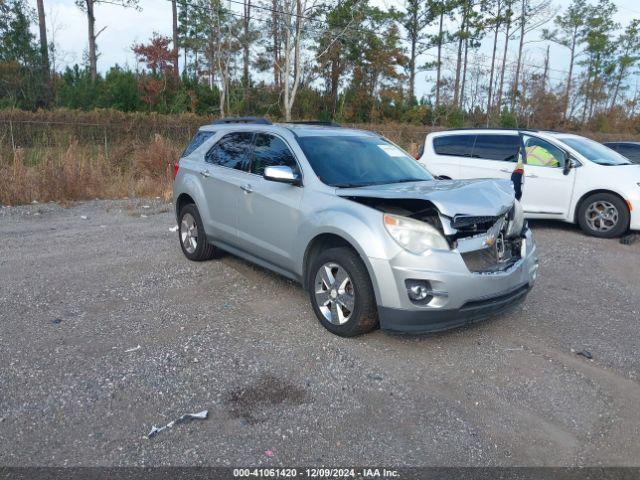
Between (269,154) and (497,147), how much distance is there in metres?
5.73

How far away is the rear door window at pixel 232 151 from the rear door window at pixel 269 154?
0.13 metres

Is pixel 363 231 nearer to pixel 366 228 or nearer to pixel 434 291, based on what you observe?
pixel 366 228

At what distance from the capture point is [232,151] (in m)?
6.00

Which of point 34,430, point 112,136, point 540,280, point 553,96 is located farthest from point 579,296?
point 553,96

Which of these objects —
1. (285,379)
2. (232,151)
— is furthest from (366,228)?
(232,151)

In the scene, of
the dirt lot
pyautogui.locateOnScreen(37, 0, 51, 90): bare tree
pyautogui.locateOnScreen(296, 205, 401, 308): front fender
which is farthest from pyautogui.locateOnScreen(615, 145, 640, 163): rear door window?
pyautogui.locateOnScreen(37, 0, 51, 90): bare tree

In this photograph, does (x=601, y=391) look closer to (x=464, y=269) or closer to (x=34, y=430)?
(x=464, y=269)

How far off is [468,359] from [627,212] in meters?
5.91

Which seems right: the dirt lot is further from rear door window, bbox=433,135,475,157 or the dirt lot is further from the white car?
rear door window, bbox=433,135,475,157

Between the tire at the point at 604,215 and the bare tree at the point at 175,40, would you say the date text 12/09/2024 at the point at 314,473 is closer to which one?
the tire at the point at 604,215

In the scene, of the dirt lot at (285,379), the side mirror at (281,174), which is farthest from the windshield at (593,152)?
the side mirror at (281,174)

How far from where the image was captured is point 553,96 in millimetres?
43531

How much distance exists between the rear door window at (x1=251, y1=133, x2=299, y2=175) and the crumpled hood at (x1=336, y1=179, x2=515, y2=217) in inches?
33.9

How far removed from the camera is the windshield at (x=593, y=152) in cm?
902
